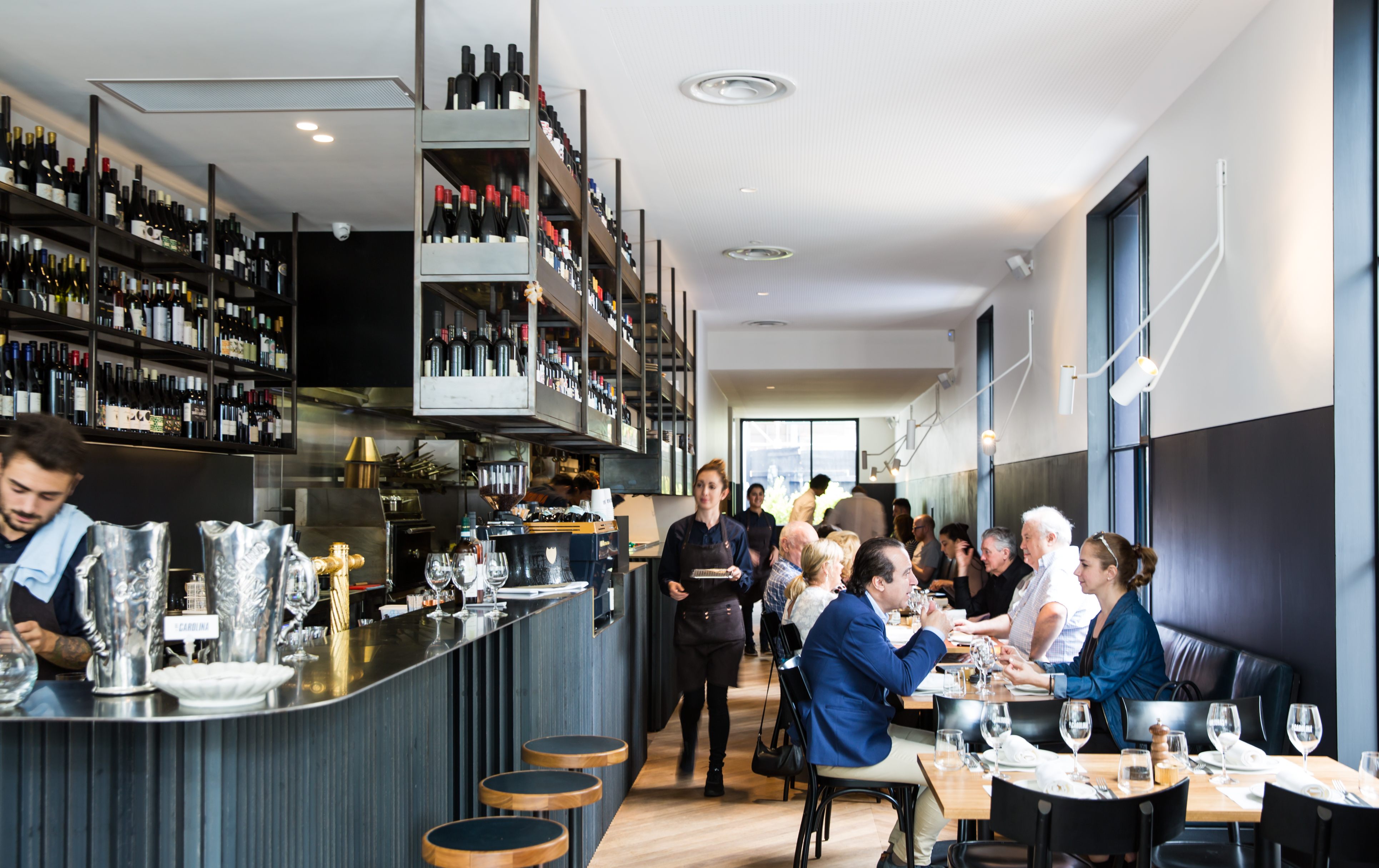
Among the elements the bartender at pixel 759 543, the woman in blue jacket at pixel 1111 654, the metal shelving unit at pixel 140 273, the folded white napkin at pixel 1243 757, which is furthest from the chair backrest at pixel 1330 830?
the bartender at pixel 759 543

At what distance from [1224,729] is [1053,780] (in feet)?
1.96

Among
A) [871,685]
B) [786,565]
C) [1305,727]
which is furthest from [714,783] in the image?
[1305,727]

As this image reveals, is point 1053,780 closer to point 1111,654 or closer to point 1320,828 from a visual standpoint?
point 1320,828

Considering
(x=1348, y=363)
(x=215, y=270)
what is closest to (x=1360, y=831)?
(x=1348, y=363)

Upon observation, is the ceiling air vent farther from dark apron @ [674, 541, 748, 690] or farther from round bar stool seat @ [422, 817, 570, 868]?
round bar stool seat @ [422, 817, 570, 868]

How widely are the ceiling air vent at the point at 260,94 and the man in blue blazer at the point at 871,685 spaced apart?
2.93 metres

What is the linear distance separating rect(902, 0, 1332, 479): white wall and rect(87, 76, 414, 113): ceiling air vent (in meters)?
3.56

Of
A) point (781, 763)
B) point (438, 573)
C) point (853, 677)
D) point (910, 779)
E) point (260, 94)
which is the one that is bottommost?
point (781, 763)

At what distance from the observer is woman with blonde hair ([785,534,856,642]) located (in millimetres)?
5199

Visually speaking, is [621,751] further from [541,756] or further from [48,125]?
[48,125]

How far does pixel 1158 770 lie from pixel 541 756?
1762 millimetres

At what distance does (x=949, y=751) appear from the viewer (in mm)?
3086

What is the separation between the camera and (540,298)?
13.8 feet

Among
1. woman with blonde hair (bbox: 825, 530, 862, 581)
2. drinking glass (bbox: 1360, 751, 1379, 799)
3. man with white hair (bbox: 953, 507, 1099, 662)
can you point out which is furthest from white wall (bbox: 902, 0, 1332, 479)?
woman with blonde hair (bbox: 825, 530, 862, 581)
